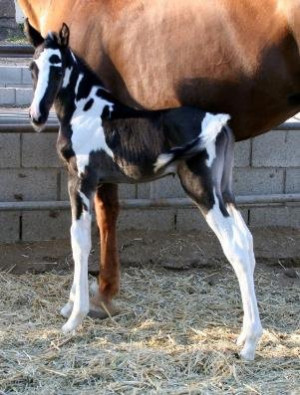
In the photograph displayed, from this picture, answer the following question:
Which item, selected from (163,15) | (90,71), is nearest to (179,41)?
(163,15)

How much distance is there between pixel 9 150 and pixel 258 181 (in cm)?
146

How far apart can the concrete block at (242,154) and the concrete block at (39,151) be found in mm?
1028

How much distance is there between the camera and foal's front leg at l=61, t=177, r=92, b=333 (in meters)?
3.41

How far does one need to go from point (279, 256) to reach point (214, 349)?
1429 millimetres

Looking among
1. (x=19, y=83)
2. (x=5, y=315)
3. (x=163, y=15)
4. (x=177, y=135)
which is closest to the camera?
(x=177, y=135)

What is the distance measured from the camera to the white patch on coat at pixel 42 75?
10.6 ft

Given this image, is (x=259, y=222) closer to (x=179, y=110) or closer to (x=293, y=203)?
(x=293, y=203)

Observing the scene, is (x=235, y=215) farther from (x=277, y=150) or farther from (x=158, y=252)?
(x=277, y=150)

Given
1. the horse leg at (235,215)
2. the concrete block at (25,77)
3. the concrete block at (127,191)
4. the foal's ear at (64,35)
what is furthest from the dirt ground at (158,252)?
the concrete block at (25,77)

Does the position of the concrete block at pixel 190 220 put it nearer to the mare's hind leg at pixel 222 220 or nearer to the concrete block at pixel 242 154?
the concrete block at pixel 242 154

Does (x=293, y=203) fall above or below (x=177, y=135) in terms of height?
below

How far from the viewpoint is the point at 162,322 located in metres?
3.72

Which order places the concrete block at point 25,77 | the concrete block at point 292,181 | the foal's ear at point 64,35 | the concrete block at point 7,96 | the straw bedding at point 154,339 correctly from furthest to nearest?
the concrete block at point 25,77, the concrete block at point 7,96, the concrete block at point 292,181, the foal's ear at point 64,35, the straw bedding at point 154,339

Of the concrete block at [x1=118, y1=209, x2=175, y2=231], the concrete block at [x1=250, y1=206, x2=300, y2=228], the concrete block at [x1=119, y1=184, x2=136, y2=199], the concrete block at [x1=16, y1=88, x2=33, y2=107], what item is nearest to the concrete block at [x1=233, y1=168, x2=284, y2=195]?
the concrete block at [x1=250, y1=206, x2=300, y2=228]
